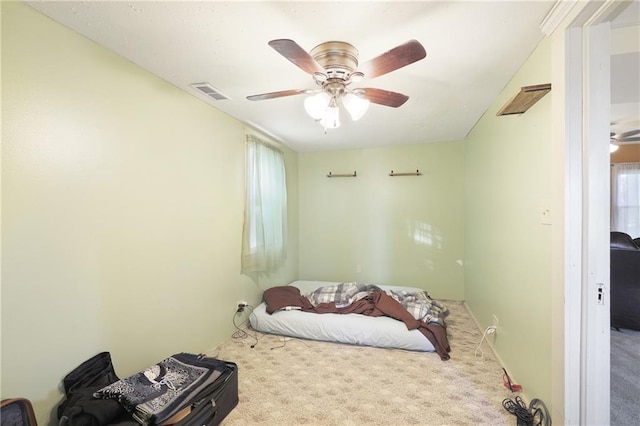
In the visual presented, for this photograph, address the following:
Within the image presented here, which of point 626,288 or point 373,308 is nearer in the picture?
point 626,288

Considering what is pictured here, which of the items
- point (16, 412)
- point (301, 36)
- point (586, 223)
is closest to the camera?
point (16, 412)

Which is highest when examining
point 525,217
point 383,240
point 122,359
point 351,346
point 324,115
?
point 324,115

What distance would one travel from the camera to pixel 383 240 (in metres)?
4.22

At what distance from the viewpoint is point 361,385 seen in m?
2.04

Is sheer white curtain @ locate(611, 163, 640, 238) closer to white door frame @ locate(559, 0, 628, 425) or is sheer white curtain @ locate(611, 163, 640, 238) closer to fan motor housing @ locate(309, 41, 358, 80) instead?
white door frame @ locate(559, 0, 628, 425)

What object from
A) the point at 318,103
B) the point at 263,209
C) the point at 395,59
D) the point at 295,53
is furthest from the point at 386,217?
the point at 295,53

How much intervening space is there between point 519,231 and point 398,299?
161cm

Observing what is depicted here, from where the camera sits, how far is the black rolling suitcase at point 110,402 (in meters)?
1.28

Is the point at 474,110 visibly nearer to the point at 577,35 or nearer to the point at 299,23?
the point at 577,35

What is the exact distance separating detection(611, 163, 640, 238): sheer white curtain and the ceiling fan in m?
5.49

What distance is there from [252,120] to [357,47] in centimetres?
166

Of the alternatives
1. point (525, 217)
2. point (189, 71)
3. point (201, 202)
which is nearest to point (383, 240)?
point (525, 217)

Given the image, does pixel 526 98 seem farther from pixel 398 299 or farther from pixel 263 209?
pixel 263 209

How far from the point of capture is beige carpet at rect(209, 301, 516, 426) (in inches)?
Result: 67.6
